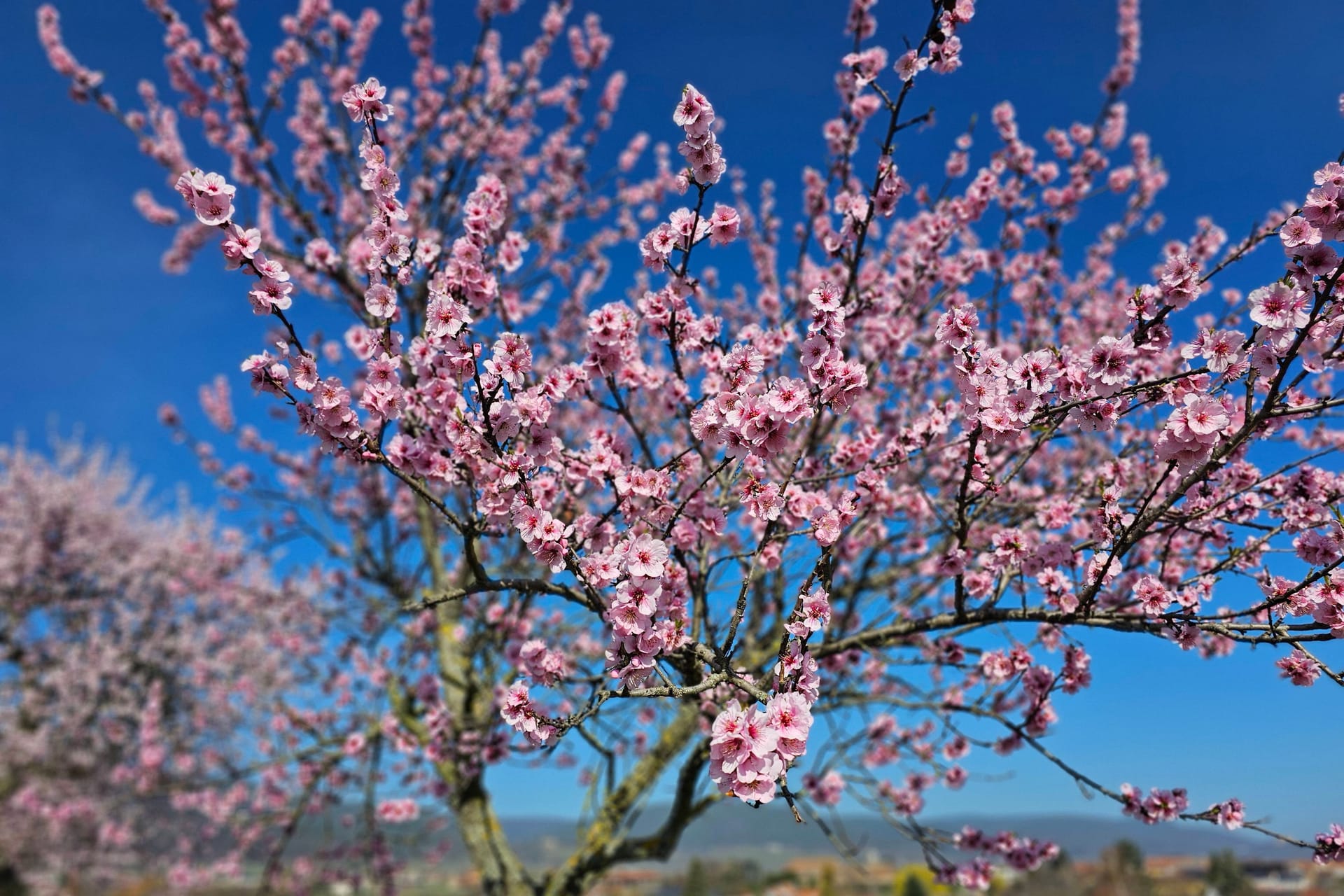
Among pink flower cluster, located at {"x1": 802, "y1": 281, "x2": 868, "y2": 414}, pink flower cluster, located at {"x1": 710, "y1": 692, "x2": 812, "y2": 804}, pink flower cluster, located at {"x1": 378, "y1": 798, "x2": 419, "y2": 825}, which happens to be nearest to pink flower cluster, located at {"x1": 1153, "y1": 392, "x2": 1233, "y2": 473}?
pink flower cluster, located at {"x1": 802, "y1": 281, "x2": 868, "y2": 414}

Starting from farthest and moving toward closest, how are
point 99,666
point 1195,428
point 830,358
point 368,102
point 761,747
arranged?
point 99,666
point 368,102
point 830,358
point 1195,428
point 761,747

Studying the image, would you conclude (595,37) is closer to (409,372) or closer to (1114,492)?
(409,372)

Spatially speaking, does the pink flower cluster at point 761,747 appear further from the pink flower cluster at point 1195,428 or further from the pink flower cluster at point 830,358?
the pink flower cluster at point 1195,428

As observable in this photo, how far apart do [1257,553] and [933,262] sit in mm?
2382

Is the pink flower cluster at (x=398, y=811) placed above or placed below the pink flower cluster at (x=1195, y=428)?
below

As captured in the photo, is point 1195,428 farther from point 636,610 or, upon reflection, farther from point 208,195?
point 208,195

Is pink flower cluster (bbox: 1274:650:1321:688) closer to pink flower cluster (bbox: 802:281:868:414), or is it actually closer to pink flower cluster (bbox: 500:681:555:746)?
pink flower cluster (bbox: 802:281:868:414)

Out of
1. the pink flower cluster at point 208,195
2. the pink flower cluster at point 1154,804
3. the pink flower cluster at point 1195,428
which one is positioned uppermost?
the pink flower cluster at point 208,195

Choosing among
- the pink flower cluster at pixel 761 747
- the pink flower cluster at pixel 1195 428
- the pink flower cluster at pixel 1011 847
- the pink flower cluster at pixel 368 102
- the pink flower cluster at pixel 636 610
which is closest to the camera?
the pink flower cluster at pixel 761 747

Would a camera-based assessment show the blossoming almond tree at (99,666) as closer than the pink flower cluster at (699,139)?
No

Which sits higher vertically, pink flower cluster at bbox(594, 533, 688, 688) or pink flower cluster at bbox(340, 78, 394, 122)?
pink flower cluster at bbox(340, 78, 394, 122)

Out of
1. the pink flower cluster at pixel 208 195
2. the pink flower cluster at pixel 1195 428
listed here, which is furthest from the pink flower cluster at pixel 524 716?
the pink flower cluster at pixel 1195 428

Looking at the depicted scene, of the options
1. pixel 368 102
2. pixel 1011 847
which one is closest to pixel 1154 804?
pixel 1011 847

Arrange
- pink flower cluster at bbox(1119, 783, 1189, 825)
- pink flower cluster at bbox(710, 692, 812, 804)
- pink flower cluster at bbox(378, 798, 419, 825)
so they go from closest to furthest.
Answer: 1. pink flower cluster at bbox(710, 692, 812, 804)
2. pink flower cluster at bbox(1119, 783, 1189, 825)
3. pink flower cluster at bbox(378, 798, 419, 825)
